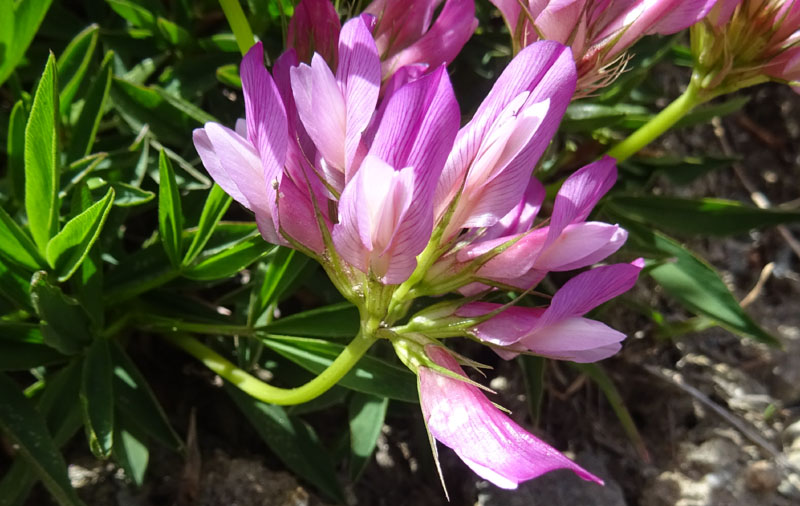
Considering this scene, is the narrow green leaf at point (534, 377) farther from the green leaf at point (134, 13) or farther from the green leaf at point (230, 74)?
the green leaf at point (134, 13)

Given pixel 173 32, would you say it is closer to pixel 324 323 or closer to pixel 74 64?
pixel 74 64

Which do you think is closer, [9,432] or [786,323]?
[9,432]

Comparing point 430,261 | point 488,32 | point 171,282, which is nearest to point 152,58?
point 171,282

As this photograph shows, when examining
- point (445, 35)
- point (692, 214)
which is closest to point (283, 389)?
point (445, 35)

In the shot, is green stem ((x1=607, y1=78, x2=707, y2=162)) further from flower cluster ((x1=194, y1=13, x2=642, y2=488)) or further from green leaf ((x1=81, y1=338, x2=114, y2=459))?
Result: green leaf ((x1=81, y1=338, x2=114, y2=459))

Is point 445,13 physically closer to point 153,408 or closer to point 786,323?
point 153,408

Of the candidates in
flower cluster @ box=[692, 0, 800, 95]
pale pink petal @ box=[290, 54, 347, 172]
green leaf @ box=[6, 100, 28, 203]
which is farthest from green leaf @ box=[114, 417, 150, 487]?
flower cluster @ box=[692, 0, 800, 95]

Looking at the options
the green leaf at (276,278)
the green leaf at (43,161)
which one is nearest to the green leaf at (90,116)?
the green leaf at (43,161)
